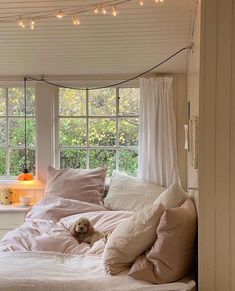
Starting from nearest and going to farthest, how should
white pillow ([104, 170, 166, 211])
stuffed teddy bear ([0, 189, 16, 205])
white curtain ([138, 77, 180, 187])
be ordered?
white pillow ([104, 170, 166, 211]) < white curtain ([138, 77, 180, 187]) < stuffed teddy bear ([0, 189, 16, 205])

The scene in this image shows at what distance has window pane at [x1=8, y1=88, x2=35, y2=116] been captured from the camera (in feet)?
14.2

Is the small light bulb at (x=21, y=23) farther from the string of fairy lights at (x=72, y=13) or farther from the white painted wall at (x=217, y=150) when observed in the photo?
the white painted wall at (x=217, y=150)

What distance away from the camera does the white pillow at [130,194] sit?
3.77 meters

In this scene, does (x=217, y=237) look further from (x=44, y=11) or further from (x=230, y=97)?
(x=44, y=11)

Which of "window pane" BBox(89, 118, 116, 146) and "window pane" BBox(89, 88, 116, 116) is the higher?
"window pane" BBox(89, 88, 116, 116)

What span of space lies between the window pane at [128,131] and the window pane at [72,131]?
1.30 ft

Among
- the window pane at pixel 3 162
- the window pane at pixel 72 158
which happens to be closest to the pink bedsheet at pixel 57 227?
the window pane at pixel 72 158

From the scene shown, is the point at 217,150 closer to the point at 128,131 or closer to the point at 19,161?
the point at 128,131

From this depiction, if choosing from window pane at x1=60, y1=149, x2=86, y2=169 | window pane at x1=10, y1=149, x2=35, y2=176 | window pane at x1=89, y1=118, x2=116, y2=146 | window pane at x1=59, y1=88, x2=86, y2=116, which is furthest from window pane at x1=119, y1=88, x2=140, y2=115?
window pane at x1=10, y1=149, x2=35, y2=176

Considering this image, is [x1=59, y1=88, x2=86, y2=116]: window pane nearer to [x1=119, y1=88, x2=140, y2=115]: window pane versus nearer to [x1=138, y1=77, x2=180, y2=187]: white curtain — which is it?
[x1=119, y1=88, x2=140, y2=115]: window pane

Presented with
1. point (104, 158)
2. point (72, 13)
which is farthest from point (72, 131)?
point (72, 13)

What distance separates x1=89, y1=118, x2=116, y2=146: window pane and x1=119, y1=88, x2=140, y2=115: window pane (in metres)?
0.17

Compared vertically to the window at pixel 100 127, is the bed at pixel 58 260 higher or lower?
lower

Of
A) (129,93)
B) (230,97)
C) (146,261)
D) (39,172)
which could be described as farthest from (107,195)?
(230,97)
